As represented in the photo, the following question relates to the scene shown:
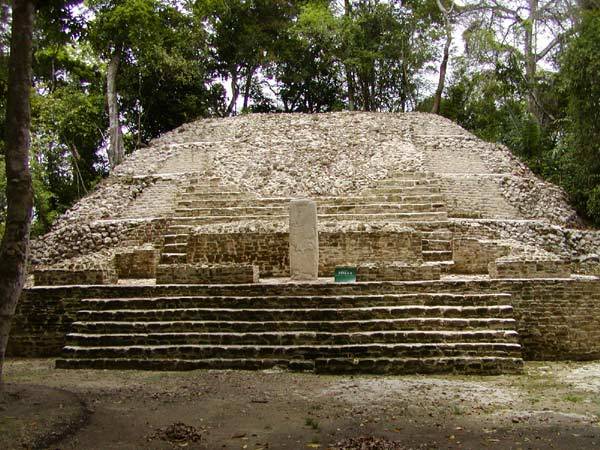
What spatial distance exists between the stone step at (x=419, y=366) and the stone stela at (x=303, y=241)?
2302 mm

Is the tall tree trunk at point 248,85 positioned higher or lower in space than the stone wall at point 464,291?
higher

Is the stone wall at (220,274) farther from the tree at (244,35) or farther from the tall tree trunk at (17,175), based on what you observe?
the tree at (244,35)

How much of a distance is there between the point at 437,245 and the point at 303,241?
11.9 feet

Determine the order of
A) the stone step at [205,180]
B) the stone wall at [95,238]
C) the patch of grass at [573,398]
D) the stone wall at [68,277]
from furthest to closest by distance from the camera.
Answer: the stone step at [205,180] → the stone wall at [95,238] → the stone wall at [68,277] → the patch of grass at [573,398]

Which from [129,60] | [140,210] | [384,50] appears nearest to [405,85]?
[384,50]

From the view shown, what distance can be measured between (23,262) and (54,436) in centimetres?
169

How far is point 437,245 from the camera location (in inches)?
488

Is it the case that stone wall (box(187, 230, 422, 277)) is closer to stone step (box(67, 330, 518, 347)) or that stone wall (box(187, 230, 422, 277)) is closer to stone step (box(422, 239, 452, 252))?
stone step (box(422, 239, 452, 252))

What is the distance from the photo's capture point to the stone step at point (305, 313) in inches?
334

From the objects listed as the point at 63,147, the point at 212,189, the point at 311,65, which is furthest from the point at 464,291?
the point at 311,65

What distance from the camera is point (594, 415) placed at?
5879mm

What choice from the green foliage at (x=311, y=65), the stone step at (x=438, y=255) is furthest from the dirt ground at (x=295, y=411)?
the green foliage at (x=311, y=65)

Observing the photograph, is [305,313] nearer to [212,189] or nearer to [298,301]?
[298,301]

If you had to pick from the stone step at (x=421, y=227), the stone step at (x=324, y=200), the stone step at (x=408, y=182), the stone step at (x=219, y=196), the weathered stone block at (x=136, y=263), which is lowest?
the weathered stone block at (x=136, y=263)
